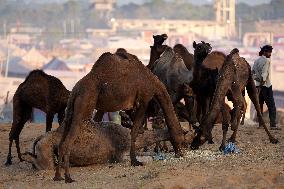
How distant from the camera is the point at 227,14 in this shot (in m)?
169

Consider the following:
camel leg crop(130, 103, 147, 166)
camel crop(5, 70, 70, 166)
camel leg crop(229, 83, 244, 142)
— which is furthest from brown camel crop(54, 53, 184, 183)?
camel crop(5, 70, 70, 166)

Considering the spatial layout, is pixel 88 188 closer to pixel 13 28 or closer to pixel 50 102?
pixel 50 102

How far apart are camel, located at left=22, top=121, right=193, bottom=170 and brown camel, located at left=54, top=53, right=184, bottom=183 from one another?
0.36 m

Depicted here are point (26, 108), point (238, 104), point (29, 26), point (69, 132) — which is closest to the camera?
point (69, 132)

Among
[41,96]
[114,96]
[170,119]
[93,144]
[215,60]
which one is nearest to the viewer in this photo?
[114,96]

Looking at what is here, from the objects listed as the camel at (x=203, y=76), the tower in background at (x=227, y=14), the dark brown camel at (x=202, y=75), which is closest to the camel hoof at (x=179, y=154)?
the camel at (x=203, y=76)

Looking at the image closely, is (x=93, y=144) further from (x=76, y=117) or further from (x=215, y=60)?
(x=215, y=60)

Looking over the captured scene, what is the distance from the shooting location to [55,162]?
33.9ft

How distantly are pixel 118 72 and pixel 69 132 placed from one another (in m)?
1.07

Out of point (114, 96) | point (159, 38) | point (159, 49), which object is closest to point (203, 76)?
point (159, 38)

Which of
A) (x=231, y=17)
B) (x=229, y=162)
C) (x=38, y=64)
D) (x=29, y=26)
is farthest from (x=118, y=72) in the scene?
(x=29, y=26)

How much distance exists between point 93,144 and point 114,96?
107 centimetres

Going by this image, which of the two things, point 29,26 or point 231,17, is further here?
point 29,26

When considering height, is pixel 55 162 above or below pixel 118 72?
below
